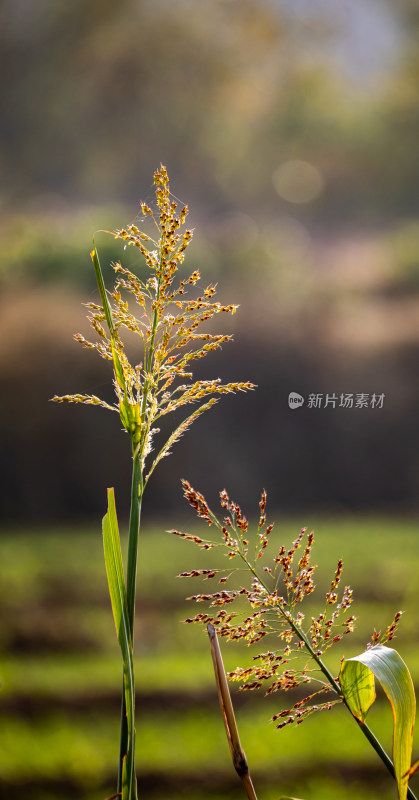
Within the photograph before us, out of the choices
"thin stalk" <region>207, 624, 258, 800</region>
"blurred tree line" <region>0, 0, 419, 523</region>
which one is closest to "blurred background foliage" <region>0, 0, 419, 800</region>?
"blurred tree line" <region>0, 0, 419, 523</region>

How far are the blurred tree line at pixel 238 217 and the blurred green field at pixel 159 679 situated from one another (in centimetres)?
9

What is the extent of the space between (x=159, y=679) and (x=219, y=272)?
77 cm

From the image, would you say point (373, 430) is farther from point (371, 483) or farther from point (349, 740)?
point (349, 740)

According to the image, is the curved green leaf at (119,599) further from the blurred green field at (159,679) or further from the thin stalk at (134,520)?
the blurred green field at (159,679)

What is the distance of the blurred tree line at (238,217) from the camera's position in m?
1.12

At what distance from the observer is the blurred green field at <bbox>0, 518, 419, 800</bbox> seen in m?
0.90

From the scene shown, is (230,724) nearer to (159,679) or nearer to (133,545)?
(133,545)

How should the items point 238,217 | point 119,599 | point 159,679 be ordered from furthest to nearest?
point 238,217 → point 159,679 → point 119,599

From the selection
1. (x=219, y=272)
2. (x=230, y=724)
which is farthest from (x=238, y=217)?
(x=230, y=724)

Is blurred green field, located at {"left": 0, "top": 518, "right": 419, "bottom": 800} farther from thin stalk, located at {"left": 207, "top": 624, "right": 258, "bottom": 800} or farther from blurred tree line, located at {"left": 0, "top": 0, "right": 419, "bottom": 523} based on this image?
thin stalk, located at {"left": 207, "top": 624, "right": 258, "bottom": 800}

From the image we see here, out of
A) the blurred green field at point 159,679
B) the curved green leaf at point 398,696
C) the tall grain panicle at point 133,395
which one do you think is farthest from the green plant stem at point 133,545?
the blurred green field at point 159,679

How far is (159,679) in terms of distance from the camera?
1040 millimetres

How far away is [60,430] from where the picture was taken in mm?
1214

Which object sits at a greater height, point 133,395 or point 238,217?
point 238,217
